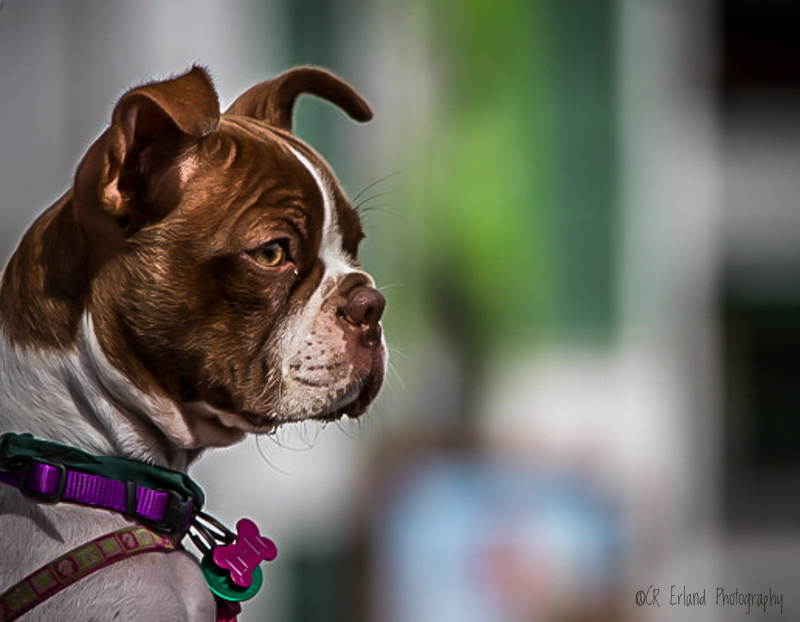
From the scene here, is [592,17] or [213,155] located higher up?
[592,17]

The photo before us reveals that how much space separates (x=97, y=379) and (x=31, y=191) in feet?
0.74

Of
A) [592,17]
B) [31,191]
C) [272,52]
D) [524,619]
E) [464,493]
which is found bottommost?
[524,619]

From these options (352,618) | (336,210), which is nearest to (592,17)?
(352,618)

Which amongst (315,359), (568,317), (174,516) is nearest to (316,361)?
(315,359)

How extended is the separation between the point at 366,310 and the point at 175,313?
0.10 m

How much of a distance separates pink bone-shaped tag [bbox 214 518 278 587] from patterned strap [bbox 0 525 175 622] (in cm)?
4

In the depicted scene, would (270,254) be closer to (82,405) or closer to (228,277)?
(228,277)

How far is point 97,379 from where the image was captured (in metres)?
0.63

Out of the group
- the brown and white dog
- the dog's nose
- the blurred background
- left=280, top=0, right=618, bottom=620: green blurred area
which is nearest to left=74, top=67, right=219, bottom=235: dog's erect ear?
the brown and white dog

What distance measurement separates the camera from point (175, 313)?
1.99ft

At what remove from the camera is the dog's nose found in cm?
62

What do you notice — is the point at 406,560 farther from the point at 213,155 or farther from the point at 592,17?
the point at 213,155

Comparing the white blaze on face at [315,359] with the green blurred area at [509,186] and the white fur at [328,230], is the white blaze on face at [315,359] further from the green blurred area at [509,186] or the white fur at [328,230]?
the green blurred area at [509,186]

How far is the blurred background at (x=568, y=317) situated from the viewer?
2098 millimetres
